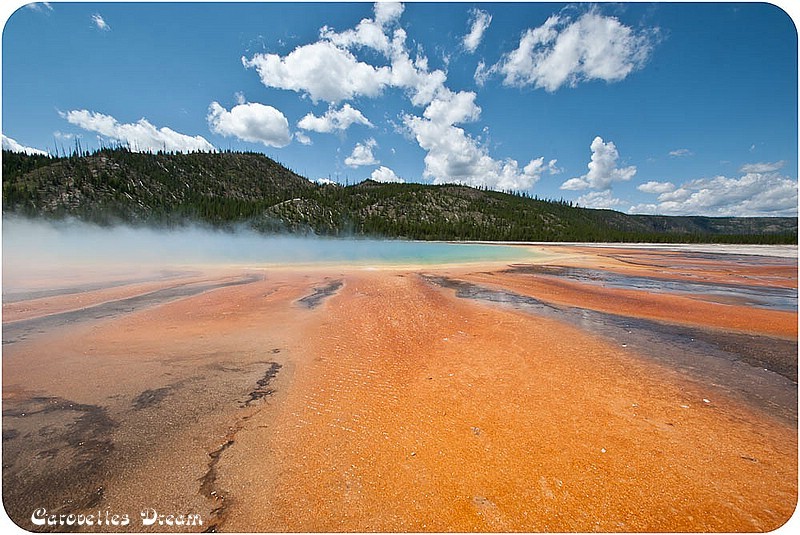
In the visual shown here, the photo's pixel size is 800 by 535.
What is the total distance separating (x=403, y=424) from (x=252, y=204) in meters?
147

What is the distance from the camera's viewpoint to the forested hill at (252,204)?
321 ft

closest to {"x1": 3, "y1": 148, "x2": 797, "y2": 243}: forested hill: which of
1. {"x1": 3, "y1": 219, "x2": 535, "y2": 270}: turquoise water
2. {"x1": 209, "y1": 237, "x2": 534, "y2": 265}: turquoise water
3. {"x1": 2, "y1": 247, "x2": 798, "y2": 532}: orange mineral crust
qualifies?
{"x1": 3, "y1": 219, "x2": 535, "y2": 270}: turquoise water

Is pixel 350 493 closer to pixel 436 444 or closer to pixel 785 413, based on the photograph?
pixel 436 444

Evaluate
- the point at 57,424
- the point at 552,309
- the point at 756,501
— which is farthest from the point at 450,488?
the point at 552,309

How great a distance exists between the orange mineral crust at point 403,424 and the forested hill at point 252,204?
112 metres

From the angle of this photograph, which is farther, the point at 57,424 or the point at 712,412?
the point at 712,412

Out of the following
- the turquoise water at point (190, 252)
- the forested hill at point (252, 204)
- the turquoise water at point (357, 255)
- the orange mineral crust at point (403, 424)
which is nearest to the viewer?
the orange mineral crust at point (403, 424)

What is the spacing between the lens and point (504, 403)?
4.78 metres

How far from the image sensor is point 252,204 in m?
135

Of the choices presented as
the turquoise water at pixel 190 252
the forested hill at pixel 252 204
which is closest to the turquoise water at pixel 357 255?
the turquoise water at pixel 190 252

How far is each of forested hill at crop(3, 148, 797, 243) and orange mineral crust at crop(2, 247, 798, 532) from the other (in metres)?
112

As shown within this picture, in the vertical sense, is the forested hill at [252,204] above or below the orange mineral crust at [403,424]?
above

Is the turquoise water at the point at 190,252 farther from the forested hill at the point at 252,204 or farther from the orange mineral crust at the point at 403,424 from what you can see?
the orange mineral crust at the point at 403,424

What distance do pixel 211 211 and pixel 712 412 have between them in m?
132
